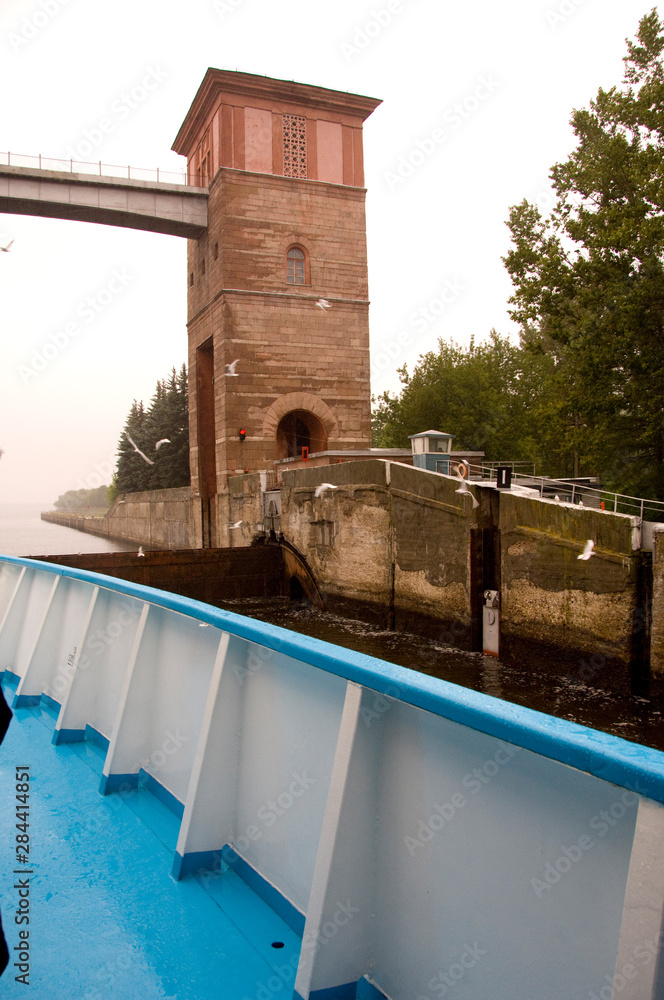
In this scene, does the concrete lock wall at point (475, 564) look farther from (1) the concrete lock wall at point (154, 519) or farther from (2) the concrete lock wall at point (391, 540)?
(1) the concrete lock wall at point (154, 519)

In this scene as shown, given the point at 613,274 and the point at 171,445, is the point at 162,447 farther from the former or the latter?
the point at 613,274

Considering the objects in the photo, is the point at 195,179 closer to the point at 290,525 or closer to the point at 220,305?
the point at 220,305

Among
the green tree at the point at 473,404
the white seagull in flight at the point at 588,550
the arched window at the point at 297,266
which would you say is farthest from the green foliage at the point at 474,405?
the white seagull in flight at the point at 588,550

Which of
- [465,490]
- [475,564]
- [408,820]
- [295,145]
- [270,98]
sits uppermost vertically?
[270,98]

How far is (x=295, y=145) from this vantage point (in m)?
26.1

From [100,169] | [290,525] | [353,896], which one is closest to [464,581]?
[290,525]

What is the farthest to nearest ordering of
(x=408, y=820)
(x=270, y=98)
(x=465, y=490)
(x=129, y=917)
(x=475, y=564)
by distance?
1. (x=270, y=98)
2. (x=465, y=490)
3. (x=475, y=564)
4. (x=129, y=917)
5. (x=408, y=820)

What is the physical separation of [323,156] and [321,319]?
6.41 metres

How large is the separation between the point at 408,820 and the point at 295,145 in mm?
28316

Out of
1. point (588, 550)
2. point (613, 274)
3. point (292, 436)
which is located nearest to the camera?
point (588, 550)

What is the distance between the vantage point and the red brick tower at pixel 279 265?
2492 cm

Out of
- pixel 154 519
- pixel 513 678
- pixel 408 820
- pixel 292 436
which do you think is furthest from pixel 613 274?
pixel 154 519

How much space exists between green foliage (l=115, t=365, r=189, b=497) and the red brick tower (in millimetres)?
21329

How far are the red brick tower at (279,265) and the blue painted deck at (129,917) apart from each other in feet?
73.0
